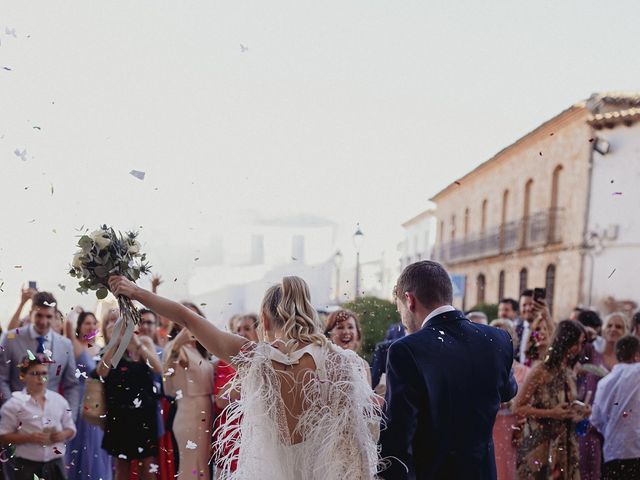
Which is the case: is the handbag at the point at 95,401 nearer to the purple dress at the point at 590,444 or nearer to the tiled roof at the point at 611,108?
the purple dress at the point at 590,444

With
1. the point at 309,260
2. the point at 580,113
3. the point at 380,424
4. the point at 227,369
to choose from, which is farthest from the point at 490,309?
the point at 380,424

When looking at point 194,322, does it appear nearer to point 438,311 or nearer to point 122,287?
point 122,287

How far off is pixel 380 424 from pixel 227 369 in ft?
9.84

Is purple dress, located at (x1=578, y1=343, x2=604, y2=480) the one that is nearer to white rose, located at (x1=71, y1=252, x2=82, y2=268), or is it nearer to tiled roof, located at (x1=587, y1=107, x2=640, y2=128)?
white rose, located at (x1=71, y1=252, x2=82, y2=268)

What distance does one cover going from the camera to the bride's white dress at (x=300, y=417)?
10.4ft

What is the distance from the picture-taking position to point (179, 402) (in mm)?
6145

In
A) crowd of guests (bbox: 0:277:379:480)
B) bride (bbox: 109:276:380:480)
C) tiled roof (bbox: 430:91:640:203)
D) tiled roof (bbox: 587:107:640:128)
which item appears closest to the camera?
bride (bbox: 109:276:380:480)

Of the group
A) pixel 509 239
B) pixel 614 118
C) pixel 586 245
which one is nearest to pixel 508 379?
pixel 614 118

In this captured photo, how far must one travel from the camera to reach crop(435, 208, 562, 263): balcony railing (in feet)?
66.7

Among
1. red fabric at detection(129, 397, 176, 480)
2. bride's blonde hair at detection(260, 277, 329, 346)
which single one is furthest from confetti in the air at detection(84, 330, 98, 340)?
bride's blonde hair at detection(260, 277, 329, 346)

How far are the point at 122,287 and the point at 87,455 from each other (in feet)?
11.1

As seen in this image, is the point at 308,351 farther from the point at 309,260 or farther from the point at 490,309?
the point at 490,309

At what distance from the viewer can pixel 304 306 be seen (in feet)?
10.9

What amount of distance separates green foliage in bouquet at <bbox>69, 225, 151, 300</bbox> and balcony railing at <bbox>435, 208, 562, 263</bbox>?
17993 mm
